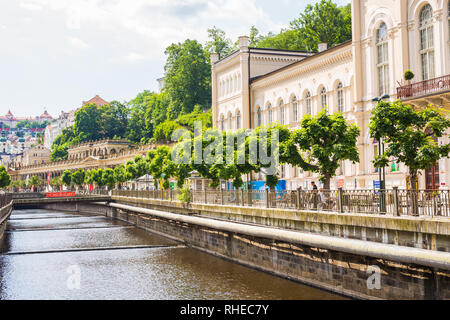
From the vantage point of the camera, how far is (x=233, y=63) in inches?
2146

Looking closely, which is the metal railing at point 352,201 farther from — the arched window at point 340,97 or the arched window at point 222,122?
the arched window at point 222,122

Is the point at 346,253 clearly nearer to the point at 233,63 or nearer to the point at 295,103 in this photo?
the point at 295,103

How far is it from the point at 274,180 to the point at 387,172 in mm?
6453

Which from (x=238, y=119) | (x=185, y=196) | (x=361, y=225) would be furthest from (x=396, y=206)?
(x=238, y=119)

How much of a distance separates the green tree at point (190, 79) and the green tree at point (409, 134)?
70.0 m

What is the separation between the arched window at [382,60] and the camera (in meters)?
32.1

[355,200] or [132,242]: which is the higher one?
[355,200]

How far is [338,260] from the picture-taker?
1970 cm

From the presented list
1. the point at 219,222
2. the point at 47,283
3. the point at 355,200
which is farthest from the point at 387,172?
the point at 47,283

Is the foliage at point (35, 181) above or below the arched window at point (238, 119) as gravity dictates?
below

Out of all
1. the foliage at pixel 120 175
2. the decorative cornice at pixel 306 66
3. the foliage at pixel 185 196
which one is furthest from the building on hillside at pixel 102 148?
the foliage at pixel 185 196

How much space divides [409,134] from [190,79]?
72456 millimetres

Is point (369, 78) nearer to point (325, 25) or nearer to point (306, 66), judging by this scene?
point (306, 66)
